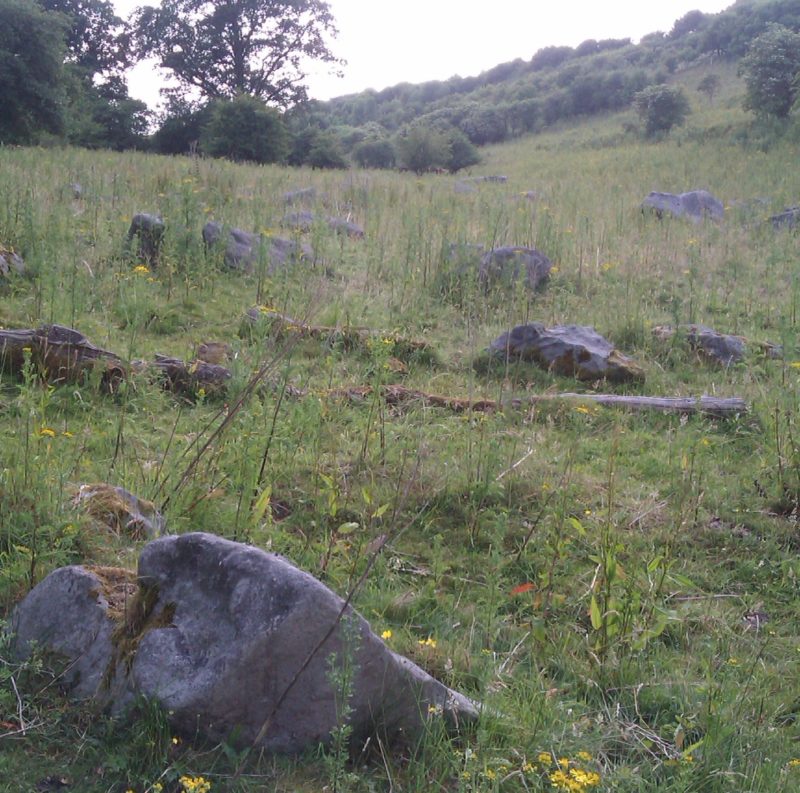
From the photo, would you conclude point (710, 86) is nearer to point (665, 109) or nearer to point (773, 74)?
point (665, 109)

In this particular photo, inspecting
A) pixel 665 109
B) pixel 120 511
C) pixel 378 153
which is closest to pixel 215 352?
pixel 120 511

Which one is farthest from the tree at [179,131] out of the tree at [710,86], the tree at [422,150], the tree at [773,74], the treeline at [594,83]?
the tree at [710,86]

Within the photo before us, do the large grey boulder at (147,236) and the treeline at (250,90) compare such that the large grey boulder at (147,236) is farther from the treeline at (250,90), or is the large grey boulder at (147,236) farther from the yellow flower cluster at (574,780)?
the treeline at (250,90)

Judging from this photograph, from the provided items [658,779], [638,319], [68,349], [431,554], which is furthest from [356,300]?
[658,779]

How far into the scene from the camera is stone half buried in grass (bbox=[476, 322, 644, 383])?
565cm

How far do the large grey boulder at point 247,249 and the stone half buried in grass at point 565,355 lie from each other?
7.02ft

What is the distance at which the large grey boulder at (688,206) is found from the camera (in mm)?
11432

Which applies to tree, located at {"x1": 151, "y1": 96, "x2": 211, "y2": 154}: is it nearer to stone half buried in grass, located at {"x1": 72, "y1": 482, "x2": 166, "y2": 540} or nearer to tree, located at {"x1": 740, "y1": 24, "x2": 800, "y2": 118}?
tree, located at {"x1": 740, "y1": 24, "x2": 800, "y2": 118}

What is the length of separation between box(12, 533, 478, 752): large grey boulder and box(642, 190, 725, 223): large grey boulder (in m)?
10.2

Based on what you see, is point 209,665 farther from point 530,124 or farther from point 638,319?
point 530,124

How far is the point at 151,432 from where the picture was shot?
4.09 metres

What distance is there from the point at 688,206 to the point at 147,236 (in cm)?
811

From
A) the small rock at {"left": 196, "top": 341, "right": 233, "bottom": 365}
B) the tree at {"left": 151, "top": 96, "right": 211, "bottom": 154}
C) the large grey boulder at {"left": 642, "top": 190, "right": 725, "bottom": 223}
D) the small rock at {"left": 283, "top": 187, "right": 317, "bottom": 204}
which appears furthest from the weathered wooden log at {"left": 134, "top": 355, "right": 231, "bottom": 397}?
the tree at {"left": 151, "top": 96, "right": 211, "bottom": 154}

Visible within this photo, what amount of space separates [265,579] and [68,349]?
267 cm
